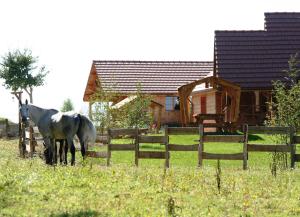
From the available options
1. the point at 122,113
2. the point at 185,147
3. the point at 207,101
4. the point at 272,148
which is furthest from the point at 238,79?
the point at 272,148

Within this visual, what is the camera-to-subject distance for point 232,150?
2609cm

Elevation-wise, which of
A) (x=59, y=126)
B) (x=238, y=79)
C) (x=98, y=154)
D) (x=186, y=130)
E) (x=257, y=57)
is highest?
(x=257, y=57)

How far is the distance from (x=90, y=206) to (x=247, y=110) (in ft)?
102

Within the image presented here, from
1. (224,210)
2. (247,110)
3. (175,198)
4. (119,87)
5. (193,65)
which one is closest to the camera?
(224,210)

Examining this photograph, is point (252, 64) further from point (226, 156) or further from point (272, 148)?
point (226, 156)

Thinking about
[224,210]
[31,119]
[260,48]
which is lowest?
[224,210]

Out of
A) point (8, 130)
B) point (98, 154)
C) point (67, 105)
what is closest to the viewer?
point (98, 154)

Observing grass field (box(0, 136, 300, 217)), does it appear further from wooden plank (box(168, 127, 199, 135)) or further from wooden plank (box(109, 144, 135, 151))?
wooden plank (box(109, 144, 135, 151))

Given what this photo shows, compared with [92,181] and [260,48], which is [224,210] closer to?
[92,181]

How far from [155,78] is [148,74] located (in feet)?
3.77

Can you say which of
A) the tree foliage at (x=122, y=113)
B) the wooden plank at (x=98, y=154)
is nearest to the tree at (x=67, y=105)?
the tree foliage at (x=122, y=113)

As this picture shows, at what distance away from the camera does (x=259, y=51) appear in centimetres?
4291

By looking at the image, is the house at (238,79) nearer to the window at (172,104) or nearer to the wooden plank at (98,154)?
the window at (172,104)

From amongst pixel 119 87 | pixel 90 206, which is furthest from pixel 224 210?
pixel 119 87
